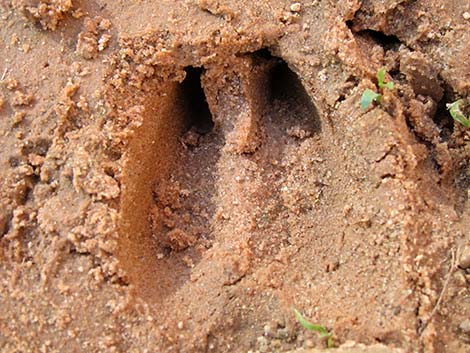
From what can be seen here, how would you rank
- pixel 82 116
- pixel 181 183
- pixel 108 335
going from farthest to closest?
pixel 181 183 → pixel 82 116 → pixel 108 335

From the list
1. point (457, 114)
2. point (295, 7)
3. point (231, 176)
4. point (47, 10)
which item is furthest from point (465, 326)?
point (47, 10)

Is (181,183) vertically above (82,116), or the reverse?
(82,116)

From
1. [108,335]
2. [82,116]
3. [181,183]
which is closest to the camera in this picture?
[108,335]

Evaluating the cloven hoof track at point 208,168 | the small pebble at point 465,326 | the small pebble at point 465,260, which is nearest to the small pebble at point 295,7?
the cloven hoof track at point 208,168

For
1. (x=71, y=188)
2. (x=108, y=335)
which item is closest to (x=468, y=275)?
(x=108, y=335)

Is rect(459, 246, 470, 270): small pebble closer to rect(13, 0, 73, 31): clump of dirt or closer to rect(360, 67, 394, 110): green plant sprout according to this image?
rect(360, 67, 394, 110): green plant sprout

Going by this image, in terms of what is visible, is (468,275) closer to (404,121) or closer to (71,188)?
(404,121)

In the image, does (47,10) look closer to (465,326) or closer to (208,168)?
(208,168)

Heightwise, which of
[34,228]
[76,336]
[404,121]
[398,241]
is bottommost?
[76,336]
